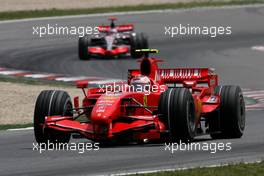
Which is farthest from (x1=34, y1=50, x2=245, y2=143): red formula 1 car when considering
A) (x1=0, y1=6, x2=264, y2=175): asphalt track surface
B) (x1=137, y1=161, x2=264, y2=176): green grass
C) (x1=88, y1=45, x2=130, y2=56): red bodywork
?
(x1=88, y1=45, x2=130, y2=56): red bodywork

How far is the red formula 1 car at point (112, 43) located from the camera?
36062 millimetres

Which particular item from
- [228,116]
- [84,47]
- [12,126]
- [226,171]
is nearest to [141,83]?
[228,116]

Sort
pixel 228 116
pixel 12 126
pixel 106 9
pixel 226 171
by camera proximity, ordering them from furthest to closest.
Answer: pixel 106 9 → pixel 12 126 → pixel 228 116 → pixel 226 171

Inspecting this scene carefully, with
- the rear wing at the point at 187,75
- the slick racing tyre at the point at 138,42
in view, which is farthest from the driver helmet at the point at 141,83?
the slick racing tyre at the point at 138,42

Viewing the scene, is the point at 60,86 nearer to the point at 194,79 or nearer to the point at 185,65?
the point at 185,65

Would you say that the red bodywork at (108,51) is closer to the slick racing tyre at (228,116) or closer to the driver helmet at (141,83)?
the driver helmet at (141,83)

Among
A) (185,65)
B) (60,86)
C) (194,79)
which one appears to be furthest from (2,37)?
(194,79)

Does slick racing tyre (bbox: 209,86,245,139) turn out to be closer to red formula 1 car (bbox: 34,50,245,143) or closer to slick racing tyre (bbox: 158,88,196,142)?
red formula 1 car (bbox: 34,50,245,143)

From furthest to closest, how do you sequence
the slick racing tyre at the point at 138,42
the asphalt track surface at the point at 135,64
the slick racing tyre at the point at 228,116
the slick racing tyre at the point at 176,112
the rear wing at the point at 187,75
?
the slick racing tyre at the point at 138,42
the rear wing at the point at 187,75
the slick racing tyre at the point at 228,116
the slick racing tyre at the point at 176,112
the asphalt track surface at the point at 135,64

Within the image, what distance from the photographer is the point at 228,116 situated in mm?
18484

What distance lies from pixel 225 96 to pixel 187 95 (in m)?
1.55

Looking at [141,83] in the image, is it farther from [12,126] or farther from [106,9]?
[106,9]

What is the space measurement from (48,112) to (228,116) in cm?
325

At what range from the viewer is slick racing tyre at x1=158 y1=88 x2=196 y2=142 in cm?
1697
